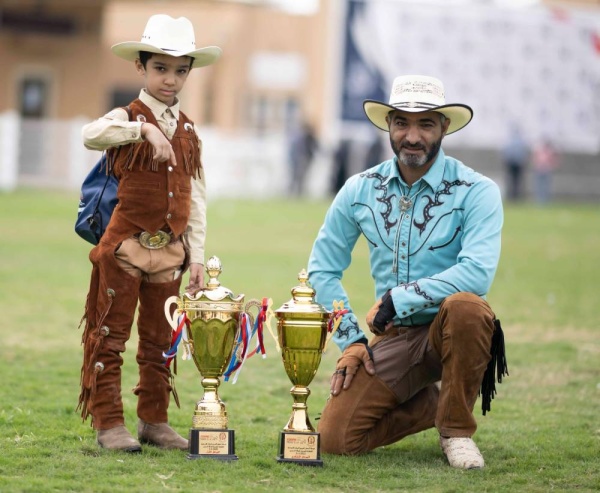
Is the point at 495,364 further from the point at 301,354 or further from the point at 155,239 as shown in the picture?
the point at 155,239

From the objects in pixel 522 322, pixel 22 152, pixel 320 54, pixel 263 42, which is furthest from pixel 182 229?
pixel 263 42

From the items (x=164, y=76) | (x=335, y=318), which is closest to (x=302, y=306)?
(x=335, y=318)

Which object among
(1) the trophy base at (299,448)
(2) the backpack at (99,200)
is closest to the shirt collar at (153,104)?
(2) the backpack at (99,200)

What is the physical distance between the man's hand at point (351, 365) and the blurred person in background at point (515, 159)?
27.1 metres

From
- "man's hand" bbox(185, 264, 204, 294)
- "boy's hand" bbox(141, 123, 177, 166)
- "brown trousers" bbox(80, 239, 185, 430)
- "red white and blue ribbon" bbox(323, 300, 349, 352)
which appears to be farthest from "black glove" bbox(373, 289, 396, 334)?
"boy's hand" bbox(141, 123, 177, 166)

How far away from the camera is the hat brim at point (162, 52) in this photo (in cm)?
500

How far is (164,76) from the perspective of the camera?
5.09 meters

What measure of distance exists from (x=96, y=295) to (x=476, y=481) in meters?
1.73

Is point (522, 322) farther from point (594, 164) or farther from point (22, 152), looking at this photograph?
point (594, 164)

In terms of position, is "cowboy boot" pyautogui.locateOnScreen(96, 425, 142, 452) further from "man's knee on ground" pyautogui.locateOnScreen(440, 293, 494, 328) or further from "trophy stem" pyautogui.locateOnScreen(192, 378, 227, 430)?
"man's knee on ground" pyautogui.locateOnScreen(440, 293, 494, 328)

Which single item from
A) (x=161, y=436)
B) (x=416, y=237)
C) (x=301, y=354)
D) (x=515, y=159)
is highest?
(x=515, y=159)

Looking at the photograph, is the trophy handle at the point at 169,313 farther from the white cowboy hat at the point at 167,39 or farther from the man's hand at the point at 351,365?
the white cowboy hat at the point at 167,39

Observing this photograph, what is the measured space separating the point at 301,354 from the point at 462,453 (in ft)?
2.55

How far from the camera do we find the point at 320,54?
41.9 m
